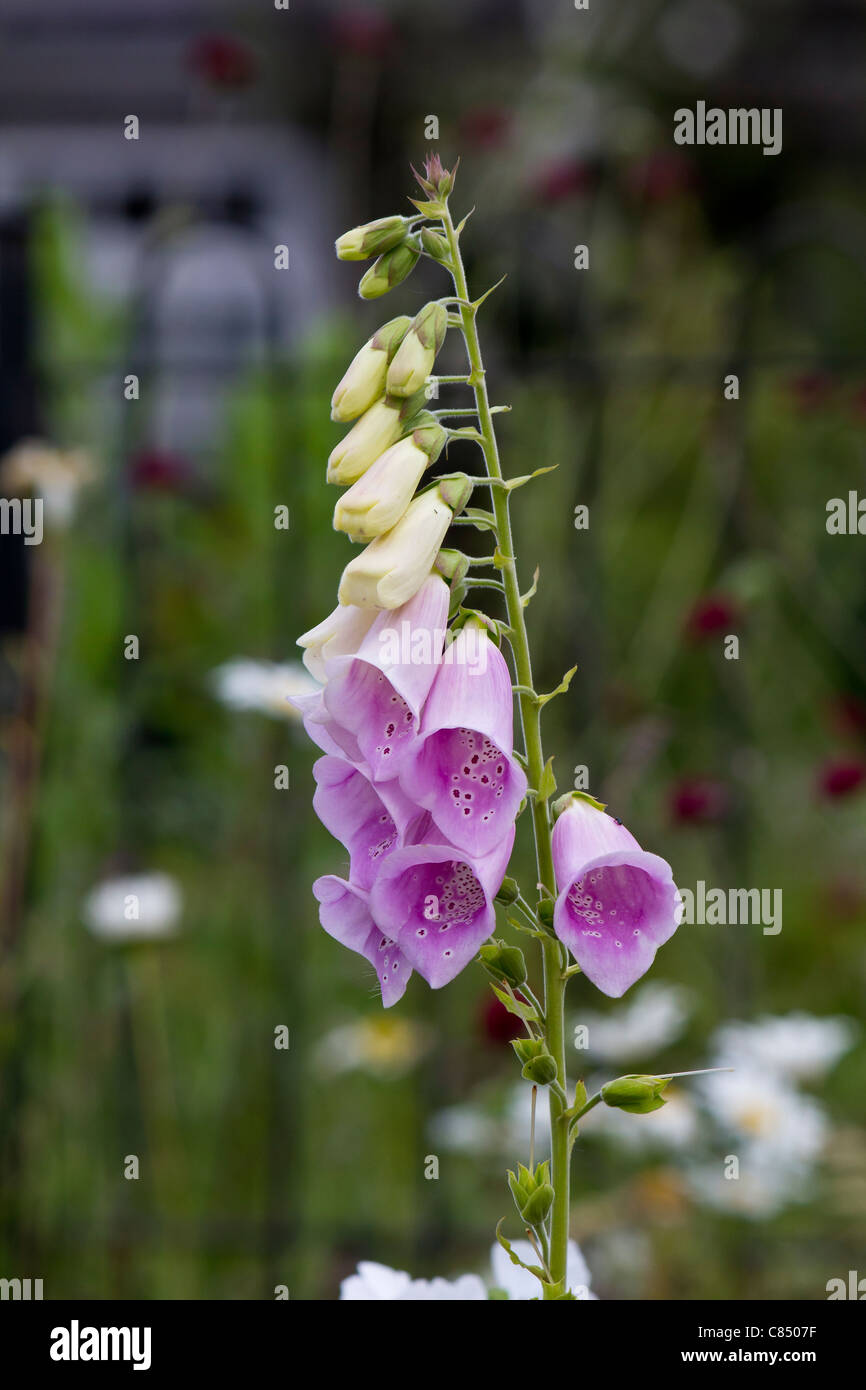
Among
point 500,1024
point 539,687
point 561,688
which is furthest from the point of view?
point 539,687

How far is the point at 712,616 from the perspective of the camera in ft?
6.84

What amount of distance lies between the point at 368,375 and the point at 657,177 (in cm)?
223

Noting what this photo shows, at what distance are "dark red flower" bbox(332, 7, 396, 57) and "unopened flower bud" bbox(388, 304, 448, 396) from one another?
229 cm

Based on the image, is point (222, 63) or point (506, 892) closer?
point (506, 892)

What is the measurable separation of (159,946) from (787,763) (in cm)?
172

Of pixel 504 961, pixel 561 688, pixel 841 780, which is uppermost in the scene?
pixel 841 780

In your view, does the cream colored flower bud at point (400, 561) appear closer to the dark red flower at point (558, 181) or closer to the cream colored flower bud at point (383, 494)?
the cream colored flower bud at point (383, 494)

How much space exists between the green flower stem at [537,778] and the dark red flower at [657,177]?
221cm

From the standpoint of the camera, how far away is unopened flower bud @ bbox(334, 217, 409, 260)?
0.73m

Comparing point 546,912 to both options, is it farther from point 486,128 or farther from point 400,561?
point 486,128

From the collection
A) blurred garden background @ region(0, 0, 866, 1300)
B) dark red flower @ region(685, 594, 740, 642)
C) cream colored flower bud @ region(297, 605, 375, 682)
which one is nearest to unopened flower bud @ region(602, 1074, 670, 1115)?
cream colored flower bud @ region(297, 605, 375, 682)

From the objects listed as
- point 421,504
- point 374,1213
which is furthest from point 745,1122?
point 421,504

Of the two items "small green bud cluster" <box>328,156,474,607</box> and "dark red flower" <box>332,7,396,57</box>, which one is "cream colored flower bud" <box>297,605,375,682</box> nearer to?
"small green bud cluster" <box>328,156,474,607</box>

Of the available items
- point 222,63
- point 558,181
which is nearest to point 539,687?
point 558,181
